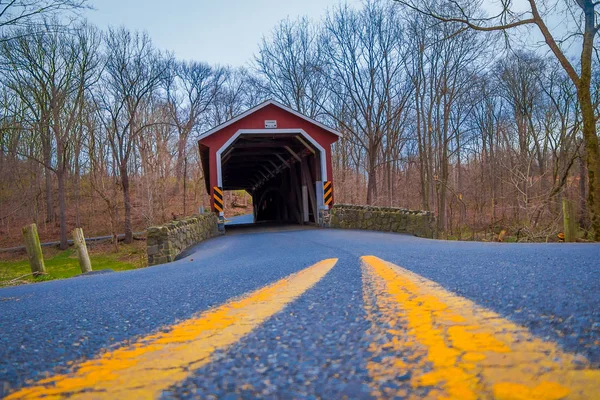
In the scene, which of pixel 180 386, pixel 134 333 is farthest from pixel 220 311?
pixel 180 386

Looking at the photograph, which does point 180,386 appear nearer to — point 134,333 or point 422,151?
point 134,333

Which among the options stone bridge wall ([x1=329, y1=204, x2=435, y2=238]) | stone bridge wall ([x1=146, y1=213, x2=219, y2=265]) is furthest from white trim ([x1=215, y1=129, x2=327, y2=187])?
stone bridge wall ([x1=146, y1=213, x2=219, y2=265])

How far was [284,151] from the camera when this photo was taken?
56.2 feet

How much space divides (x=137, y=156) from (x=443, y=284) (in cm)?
2857

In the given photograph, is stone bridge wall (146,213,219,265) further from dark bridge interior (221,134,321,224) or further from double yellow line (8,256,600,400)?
double yellow line (8,256,600,400)

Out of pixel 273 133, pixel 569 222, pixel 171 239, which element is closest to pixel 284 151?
pixel 273 133

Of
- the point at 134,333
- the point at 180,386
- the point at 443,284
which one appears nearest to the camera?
the point at 180,386

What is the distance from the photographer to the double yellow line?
90 cm

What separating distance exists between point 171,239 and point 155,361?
737 centimetres

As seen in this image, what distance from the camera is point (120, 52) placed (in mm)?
20250

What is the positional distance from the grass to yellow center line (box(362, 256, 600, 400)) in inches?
582

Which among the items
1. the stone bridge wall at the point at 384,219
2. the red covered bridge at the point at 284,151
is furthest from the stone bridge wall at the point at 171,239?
the stone bridge wall at the point at 384,219

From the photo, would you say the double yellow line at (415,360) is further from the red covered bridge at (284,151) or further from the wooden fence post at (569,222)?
the red covered bridge at (284,151)

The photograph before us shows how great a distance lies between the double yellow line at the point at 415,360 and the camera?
90 centimetres
